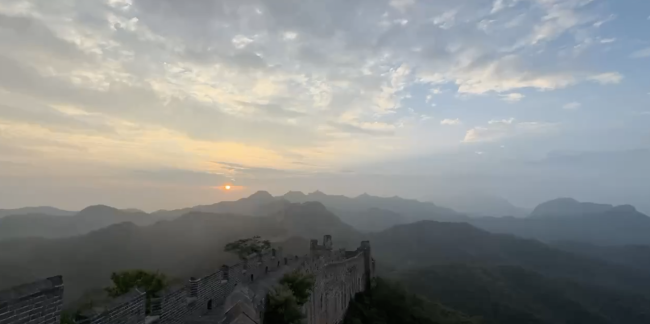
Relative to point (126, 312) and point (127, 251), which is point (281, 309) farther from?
point (127, 251)

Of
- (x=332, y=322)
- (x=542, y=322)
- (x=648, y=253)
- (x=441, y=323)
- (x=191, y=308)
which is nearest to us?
(x=191, y=308)

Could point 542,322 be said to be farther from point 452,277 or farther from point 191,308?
point 191,308

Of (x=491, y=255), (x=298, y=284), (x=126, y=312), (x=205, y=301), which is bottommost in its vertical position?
(x=491, y=255)

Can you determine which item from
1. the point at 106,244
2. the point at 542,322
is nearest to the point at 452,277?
the point at 542,322

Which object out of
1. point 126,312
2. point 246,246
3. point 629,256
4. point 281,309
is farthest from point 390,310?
point 629,256

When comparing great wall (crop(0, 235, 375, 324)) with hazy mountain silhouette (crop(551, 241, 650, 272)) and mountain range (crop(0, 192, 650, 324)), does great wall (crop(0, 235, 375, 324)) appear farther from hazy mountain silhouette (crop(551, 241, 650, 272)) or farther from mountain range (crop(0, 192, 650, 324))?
hazy mountain silhouette (crop(551, 241, 650, 272))

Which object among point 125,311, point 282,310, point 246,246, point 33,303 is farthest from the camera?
point 246,246

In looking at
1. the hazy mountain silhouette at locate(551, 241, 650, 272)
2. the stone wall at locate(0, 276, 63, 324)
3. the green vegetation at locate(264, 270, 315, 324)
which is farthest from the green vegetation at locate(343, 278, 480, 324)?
the hazy mountain silhouette at locate(551, 241, 650, 272)

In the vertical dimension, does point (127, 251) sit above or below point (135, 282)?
below
